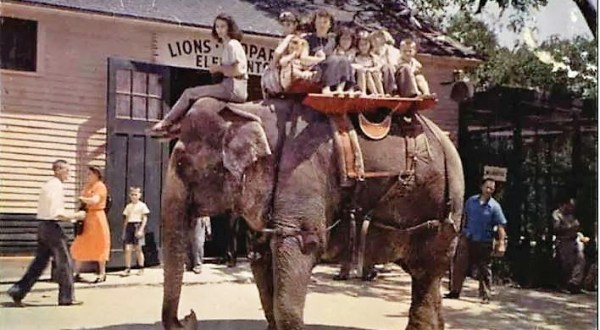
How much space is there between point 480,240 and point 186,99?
971 mm

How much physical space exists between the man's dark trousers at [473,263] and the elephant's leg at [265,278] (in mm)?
550

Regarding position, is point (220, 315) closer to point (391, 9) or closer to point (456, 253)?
point (456, 253)

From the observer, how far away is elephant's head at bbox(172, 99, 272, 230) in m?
2.26

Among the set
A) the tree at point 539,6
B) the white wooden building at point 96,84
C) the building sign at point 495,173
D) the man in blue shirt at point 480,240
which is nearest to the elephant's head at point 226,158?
the white wooden building at point 96,84

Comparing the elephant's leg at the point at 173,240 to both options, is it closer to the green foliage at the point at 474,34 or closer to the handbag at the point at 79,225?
the handbag at the point at 79,225

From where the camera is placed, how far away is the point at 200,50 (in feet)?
7.98

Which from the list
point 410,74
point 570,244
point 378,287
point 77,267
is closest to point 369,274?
point 378,287

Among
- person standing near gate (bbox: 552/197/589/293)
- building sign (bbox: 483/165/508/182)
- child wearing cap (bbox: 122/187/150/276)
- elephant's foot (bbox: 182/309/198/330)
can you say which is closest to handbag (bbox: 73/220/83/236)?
child wearing cap (bbox: 122/187/150/276)

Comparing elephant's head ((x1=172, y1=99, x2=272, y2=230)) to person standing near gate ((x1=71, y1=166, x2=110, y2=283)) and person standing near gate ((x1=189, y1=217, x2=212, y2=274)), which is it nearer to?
person standing near gate ((x1=189, y1=217, x2=212, y2=274))

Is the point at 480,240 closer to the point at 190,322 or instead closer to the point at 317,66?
the point at 317,66

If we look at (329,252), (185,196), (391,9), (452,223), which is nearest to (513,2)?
(391,9)

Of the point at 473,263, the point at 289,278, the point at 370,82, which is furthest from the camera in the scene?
the point at 473,263

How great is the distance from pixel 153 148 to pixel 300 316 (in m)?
0.58

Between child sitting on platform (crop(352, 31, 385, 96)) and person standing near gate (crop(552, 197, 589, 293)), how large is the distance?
0.81 metres
